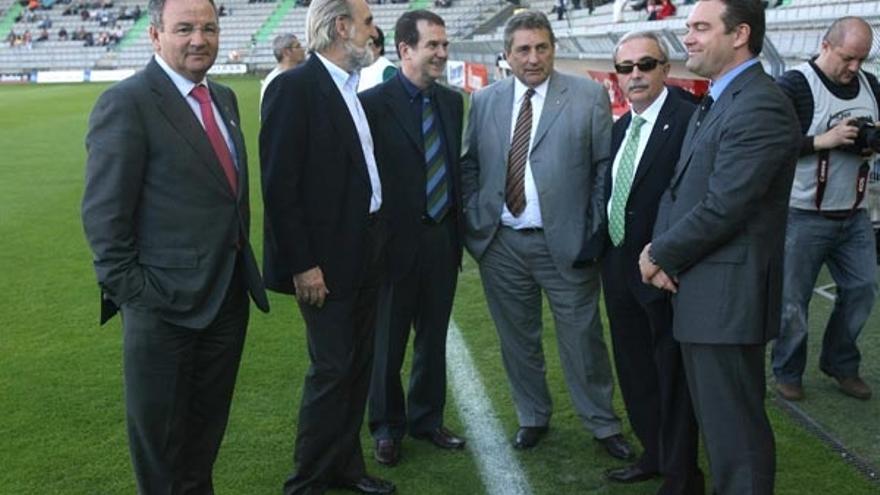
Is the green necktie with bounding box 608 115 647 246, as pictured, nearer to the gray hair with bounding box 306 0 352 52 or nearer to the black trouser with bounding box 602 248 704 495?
the black trouser with bounding box 602 248 704 495

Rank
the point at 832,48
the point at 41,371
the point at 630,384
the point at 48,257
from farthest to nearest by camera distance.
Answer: the point at 48,257 → the point at 41,371 → the point at 832,48 → the point at 630,384

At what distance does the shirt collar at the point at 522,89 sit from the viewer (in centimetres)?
423

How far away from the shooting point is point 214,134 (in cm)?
322

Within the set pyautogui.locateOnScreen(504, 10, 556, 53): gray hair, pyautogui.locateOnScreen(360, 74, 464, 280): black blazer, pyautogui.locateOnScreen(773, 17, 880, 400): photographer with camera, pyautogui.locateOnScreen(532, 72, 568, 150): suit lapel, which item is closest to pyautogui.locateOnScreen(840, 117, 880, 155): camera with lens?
pyautogui.locateOnScreen(773, 17, 880, 400): photographer with camera

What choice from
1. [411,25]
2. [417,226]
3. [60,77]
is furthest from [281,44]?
[60,77]

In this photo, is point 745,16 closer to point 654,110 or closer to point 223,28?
point 654,110

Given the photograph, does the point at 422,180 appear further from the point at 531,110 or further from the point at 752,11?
the point at 752,11

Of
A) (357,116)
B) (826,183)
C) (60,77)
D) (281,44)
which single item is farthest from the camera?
(60,77)

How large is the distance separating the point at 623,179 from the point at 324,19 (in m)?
1.34

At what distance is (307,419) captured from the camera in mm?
3748

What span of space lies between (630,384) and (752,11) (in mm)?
1700

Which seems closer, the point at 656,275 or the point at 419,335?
the point at 656,275

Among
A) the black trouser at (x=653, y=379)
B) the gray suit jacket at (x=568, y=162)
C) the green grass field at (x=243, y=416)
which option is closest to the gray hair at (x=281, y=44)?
the green grass field at (x=243, y=416)

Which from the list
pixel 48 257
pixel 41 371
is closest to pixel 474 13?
pixel 48 257
